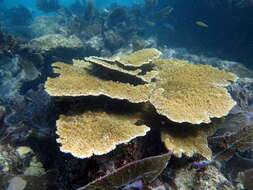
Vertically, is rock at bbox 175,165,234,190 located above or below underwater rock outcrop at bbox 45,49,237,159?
below

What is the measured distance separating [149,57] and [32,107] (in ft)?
9.56

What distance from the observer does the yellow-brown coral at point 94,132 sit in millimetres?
2301

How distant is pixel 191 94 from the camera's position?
3.19m

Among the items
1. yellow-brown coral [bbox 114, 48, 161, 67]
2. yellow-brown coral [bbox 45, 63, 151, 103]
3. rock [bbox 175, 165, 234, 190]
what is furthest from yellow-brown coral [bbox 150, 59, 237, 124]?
rock [bbox 175, 165, 234, 190]

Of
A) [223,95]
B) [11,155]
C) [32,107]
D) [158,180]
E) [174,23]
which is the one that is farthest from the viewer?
[174,23]

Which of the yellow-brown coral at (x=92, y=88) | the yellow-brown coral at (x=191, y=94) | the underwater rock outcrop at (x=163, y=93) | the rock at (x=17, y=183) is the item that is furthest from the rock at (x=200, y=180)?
the rock at (x=17, y=183)

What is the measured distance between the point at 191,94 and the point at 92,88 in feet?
4.77

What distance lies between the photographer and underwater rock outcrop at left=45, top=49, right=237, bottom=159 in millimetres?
2748

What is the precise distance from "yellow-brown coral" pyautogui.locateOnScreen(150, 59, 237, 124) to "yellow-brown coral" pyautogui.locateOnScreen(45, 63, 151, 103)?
0.74 ft

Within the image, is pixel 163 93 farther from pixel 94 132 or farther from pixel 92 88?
pixel 94 132

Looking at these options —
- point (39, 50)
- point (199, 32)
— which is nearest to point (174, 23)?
point (199, 32)

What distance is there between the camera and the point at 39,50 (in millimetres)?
7805

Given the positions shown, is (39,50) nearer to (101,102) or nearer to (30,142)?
(30,142)

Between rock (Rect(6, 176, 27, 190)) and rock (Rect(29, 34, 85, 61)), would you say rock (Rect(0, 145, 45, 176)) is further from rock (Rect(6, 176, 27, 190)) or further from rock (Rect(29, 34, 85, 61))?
rock (Rect(29, 34, 85, 61))
